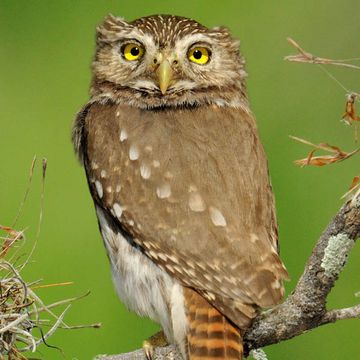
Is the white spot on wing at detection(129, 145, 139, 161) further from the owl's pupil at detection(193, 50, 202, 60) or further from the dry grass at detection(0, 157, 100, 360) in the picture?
the dry grass at detection(0, 157, 100, 360)

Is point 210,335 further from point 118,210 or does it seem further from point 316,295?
point 118,210

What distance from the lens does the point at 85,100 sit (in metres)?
7.78

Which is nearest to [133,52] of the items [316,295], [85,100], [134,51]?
[134,51]

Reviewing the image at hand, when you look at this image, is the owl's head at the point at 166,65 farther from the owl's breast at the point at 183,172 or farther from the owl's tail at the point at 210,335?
the owl's tail at the point at 210,335

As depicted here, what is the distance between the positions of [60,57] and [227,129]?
276 centimetres

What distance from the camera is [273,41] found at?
8078mm

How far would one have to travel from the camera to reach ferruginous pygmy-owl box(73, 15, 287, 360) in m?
5.04

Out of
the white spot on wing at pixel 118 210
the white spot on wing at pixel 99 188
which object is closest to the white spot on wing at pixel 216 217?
the white spot on wing at pixel 118 210

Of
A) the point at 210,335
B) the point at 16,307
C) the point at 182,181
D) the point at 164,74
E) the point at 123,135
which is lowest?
the point at 210,335

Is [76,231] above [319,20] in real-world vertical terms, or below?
below

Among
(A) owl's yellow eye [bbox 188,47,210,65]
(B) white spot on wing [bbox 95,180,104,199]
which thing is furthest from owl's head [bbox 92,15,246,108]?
(B) white spot on wing [bbox 95,180,104,199]

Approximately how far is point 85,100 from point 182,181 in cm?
251

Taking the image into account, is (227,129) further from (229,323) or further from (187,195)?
(229,323)

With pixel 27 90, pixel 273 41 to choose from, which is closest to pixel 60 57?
pixel 27 90
